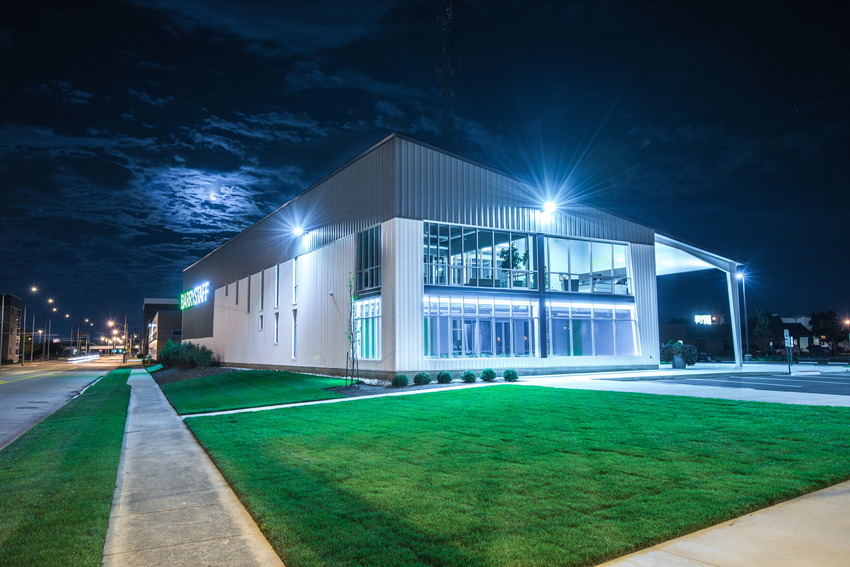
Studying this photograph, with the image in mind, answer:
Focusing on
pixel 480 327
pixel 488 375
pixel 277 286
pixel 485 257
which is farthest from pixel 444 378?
pixel 277 286

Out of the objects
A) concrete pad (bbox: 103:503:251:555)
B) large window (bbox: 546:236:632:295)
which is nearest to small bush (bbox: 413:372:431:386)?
large window (bbox: 546:236:632:295)

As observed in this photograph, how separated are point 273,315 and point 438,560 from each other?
1395 inches

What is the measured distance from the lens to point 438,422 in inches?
490

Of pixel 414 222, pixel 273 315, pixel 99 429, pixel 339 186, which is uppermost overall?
pixel 339 186

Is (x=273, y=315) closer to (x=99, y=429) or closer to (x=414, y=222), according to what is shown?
(x=414, y=222)

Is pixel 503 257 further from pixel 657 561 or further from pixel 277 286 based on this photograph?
pixel 657 561

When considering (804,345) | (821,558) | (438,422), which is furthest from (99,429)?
(804,345)

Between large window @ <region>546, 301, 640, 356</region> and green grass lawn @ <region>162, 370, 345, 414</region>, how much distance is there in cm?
1145

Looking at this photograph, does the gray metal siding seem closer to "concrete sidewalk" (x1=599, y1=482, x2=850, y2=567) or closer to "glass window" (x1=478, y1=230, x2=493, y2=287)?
"glass window" (x1=478, y1=230, x2=493, y2=287)

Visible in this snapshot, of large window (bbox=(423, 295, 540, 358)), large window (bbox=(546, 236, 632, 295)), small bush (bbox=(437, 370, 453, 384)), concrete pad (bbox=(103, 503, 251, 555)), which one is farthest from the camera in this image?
large window (bbox=(546, 236, 632, 295))

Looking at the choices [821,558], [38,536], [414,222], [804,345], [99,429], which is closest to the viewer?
[821,558]

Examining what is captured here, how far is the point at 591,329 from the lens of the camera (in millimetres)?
30719

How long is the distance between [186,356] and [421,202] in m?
33.6

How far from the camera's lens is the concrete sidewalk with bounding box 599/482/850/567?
4.54 meters
